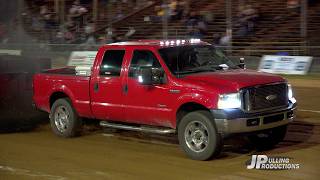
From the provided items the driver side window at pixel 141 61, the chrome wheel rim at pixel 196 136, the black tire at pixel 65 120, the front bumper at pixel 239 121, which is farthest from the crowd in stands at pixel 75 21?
the front bumper at pixel 239 121

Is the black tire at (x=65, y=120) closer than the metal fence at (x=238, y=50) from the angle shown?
Yes

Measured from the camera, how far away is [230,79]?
7.99 meters

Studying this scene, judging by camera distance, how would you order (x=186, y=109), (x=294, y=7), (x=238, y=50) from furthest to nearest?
(x=294, y=7) → (x=238, y=50) → (x=186, y=109)

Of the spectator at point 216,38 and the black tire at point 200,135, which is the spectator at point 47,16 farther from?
the black tire at point 200,135

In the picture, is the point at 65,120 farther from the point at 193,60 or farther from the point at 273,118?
the point at 273,118

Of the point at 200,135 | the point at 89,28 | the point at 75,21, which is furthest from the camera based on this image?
the point at 75,21

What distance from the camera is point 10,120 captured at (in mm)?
12133

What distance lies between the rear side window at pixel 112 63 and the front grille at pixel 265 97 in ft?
7.71

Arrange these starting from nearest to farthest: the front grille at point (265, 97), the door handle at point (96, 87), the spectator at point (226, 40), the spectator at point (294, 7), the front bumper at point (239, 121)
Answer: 1. the front bumper at point (239, 121)
2. the front grille at point (265, 97)
3. the door handle at point (96, 87)
4. the spectator at point (226, 40)
5. the spectator at point (294, 7)

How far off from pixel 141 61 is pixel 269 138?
91.7 inches

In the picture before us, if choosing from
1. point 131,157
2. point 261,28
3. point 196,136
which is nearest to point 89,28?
point 261,28

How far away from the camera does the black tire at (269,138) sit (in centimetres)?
886

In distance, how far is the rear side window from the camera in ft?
30.6

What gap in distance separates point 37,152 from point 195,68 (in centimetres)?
278
